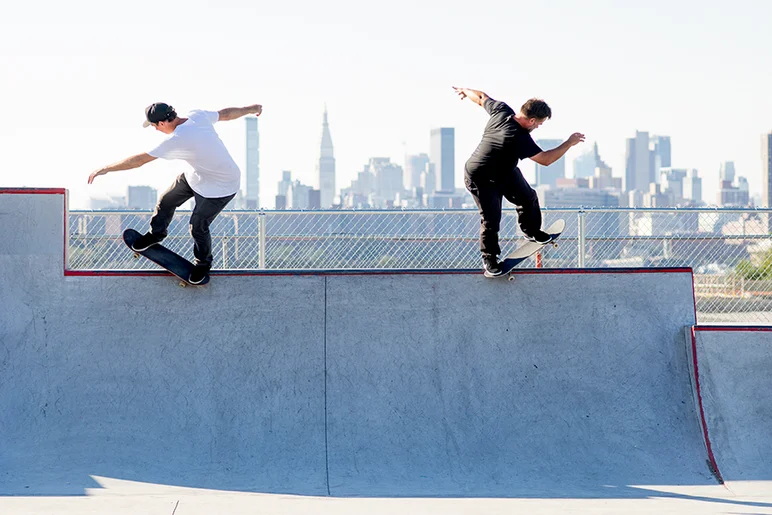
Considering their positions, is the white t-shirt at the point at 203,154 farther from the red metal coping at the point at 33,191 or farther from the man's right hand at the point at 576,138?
the man's right hand at the point at 576,138

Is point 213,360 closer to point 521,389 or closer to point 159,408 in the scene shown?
point 159,408

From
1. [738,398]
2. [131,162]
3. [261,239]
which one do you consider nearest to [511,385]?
[738,398]

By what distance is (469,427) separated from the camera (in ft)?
23.2

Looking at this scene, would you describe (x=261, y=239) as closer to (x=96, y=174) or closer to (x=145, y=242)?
(x=145, y=242)

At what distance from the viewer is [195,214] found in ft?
24.5

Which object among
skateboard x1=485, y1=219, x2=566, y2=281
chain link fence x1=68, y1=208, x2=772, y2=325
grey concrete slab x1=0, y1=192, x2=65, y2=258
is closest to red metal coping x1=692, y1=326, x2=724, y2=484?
skateboard x1=485, y1=219, x2=566, y2=281

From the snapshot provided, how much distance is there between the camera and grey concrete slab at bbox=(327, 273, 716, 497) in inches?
263

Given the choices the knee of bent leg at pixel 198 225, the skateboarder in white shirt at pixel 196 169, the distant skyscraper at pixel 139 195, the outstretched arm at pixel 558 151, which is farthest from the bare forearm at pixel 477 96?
the distant skyscraper at pixel 139 195

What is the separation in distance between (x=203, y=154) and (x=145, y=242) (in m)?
0.96

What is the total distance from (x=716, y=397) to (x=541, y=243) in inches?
75.1

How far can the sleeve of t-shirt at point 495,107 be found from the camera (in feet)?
25.0

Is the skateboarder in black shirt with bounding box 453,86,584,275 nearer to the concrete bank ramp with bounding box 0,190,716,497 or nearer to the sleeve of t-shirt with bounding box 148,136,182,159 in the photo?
the concrete bank ramp with bounding box 0,190,716,497

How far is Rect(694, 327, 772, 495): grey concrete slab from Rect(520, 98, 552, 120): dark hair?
2189 millimetres

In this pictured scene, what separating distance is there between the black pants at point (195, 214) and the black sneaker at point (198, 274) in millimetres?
27
